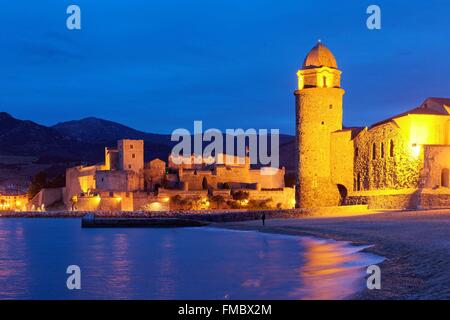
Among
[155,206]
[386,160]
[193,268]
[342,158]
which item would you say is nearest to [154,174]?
[155,206]

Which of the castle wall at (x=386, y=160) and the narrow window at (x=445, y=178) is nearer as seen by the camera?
the narrow window at (x=445, y=178)

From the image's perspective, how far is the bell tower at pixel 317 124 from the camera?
31688 millimetres

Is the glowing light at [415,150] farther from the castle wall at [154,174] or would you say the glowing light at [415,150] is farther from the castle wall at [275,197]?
the castle wall at [154,174]

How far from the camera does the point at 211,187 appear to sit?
1924 inches

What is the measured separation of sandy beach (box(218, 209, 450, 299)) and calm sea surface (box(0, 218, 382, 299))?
2.17ft

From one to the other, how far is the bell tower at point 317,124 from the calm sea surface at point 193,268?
757cm

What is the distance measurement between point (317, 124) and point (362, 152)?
272 cm

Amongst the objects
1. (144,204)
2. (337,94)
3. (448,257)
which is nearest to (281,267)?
(448,257)

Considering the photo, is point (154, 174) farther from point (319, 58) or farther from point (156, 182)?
point (319, 58)

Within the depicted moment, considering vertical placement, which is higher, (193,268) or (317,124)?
(317,124)

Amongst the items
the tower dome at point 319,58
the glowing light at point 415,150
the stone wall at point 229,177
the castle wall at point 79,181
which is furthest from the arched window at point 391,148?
the castle wall at point 79,181

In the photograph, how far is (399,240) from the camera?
1606 cm

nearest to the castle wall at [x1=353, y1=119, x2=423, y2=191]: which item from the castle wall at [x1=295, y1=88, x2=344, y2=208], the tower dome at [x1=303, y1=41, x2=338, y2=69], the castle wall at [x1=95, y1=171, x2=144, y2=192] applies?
the castle wall at [x1=295, y1=88, x2=344, y2=208]

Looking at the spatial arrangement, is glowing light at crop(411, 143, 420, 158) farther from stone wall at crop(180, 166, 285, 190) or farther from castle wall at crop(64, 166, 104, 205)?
castle wall at crop(64, 166, 104, 205)
